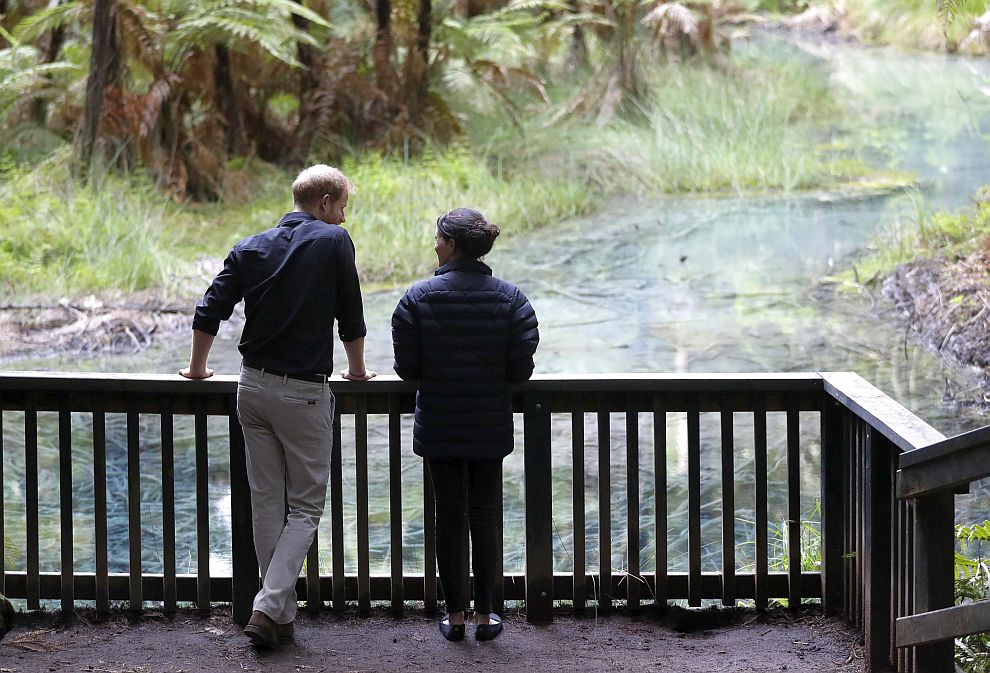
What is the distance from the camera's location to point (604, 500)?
14.3ft

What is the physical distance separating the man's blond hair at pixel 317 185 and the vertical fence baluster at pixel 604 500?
1187 millimetres

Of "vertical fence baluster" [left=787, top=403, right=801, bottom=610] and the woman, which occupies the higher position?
the woman

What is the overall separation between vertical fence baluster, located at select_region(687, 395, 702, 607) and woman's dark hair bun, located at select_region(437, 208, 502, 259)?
0.97 meters

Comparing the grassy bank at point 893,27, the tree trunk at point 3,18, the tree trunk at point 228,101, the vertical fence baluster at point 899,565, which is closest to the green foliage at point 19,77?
the tree trunk at point 3,18

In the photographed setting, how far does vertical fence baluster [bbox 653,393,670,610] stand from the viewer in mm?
4332

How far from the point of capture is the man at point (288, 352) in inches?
156

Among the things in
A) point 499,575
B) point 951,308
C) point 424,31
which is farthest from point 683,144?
point 499,575

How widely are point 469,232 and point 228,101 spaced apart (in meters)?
10.8

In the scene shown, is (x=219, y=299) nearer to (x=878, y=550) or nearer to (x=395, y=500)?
(x=395, y=500)

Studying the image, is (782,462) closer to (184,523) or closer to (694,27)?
(184,523)

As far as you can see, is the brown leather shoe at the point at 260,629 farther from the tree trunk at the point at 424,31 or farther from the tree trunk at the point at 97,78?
the tree trunk at the point at 424,31

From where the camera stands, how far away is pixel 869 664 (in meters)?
3.88

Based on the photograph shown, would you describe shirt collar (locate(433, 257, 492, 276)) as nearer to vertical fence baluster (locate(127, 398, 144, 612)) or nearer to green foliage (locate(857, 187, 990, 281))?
vertical fence baluster (locate(127, 398, 144, 612))

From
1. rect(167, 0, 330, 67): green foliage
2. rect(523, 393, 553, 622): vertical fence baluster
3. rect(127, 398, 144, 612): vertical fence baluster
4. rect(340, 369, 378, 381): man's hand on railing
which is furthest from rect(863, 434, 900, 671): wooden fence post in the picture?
rect(167, 0, 330, 67): green foliage
